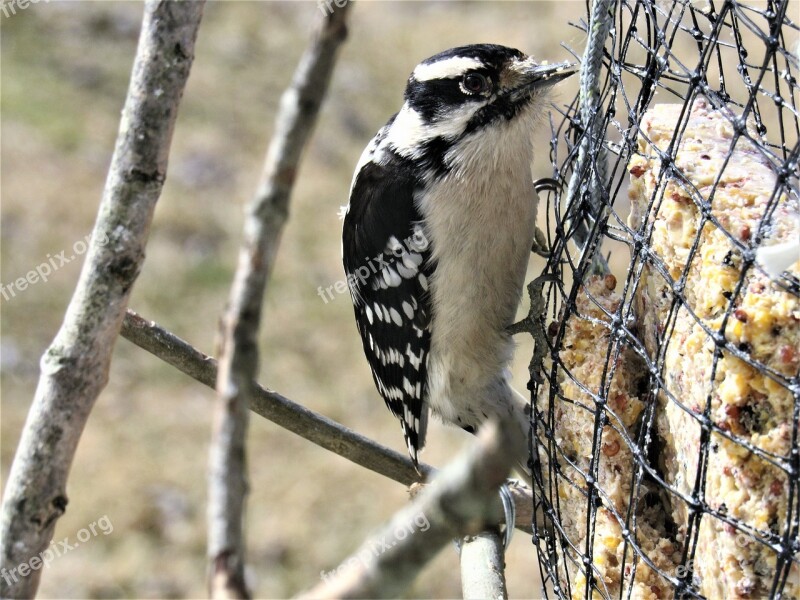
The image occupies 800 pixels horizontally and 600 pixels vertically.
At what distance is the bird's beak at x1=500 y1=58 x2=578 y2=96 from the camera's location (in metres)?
2.63

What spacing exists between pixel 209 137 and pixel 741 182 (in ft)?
26.3

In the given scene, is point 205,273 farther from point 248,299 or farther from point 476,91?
point 248,299

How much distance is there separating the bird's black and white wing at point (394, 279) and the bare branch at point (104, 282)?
1.62 meters

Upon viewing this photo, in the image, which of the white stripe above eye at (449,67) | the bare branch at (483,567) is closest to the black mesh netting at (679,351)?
the bare branch at (483,567)

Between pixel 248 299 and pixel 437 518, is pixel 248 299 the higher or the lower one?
the higher one

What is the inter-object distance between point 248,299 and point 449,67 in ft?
6.56

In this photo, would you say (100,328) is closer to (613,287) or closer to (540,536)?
(613,287)

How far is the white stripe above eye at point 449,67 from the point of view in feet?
8.83

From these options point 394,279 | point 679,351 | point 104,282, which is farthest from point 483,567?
point 104,282

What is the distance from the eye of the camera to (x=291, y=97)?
84cm

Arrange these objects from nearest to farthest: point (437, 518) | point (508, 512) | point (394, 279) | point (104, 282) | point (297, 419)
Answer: point (437, 518)
point (104, 282)
point (508, 512)
point (297, 419)
point (394, 279)

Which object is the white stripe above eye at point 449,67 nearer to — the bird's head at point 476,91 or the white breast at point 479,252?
the bird's head at point 476,91

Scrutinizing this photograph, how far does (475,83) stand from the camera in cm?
269

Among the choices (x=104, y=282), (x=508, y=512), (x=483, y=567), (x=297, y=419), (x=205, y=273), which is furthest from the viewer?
(x=205, y=273)
